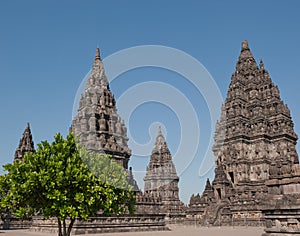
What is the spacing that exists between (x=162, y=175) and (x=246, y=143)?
25.7 metres

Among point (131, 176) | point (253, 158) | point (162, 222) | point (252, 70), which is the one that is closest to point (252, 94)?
point (252, 70)

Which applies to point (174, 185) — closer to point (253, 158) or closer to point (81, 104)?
point (253, 158)

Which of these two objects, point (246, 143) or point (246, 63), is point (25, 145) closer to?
point (246, 143)

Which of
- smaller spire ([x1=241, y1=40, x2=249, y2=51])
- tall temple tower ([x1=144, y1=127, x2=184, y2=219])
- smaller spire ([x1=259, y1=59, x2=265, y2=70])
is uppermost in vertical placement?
smaller spire ([x1=241, y1=40, x2=249, y2=51])

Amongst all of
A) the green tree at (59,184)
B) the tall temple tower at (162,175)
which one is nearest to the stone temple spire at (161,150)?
the tall temple tower at (162,175)

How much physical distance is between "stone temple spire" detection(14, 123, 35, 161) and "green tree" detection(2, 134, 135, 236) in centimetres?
6054

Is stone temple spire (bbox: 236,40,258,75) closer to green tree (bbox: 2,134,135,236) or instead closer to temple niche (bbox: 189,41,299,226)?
temple niche (bbox: 189,41,299,226)

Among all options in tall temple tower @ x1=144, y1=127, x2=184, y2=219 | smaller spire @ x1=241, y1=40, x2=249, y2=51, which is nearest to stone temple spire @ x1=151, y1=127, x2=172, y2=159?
tall temple tower @ x1=144, y1=127, x2=184, y2=219

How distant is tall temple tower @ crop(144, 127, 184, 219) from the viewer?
269 feet

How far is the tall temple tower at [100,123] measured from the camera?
5745cm

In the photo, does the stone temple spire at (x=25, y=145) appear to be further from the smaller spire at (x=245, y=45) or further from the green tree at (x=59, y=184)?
the green tree at (x=59, y=184)

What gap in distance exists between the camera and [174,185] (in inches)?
3334

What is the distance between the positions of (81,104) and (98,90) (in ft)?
14.2

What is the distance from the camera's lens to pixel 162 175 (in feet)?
287
